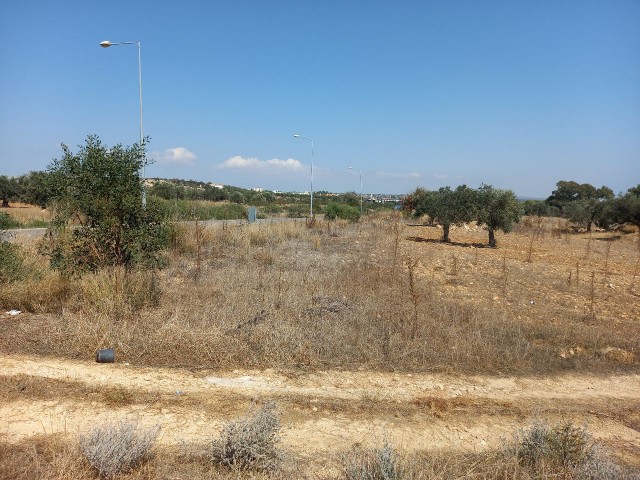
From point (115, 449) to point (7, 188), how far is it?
55.9 m

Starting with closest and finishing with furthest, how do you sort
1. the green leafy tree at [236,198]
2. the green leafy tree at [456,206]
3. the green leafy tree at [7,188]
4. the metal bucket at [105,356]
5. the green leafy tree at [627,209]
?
Answer: the metal bucket at [105,356]
the green leafy tree at [456,206]
the green leafy tree at [627,209]
the green leafy tree at [7,188]
the green leafy tree at [236,198]

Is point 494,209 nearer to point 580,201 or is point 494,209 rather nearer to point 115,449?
point 115,449

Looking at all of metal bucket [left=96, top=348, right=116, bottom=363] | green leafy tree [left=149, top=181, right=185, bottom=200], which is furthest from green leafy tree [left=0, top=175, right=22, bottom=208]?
metal bucket [left=96, top=348, right=116, bottom=363]

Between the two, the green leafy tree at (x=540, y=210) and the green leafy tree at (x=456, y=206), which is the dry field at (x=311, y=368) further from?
the green leafy tree at (x=540, y=210)

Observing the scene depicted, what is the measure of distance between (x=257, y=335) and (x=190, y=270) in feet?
18.6

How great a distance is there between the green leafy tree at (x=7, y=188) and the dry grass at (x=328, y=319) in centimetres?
4664

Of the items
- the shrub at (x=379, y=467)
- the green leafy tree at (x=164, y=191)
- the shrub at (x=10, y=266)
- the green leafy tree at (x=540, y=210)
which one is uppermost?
the green leafy tree at (x=164, y=191)

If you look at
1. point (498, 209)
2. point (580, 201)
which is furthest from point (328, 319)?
point (580, 201)

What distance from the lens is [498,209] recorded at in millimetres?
20578

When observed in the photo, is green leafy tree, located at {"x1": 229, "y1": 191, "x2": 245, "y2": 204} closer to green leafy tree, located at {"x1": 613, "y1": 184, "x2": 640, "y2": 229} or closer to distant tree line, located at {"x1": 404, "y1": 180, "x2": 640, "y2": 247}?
distant tree line, located at {"x1": 404, "y1": 180, "x2": 640, "y2": 247}

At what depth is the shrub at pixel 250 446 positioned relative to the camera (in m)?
3.62

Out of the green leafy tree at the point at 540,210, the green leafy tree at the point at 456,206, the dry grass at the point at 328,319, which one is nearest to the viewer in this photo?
the dry grass at the point at 328,319

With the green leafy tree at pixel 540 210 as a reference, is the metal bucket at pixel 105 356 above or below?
below

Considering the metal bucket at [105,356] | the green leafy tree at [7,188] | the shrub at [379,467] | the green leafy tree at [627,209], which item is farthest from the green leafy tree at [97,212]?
the green leafy tree at [7,188]
